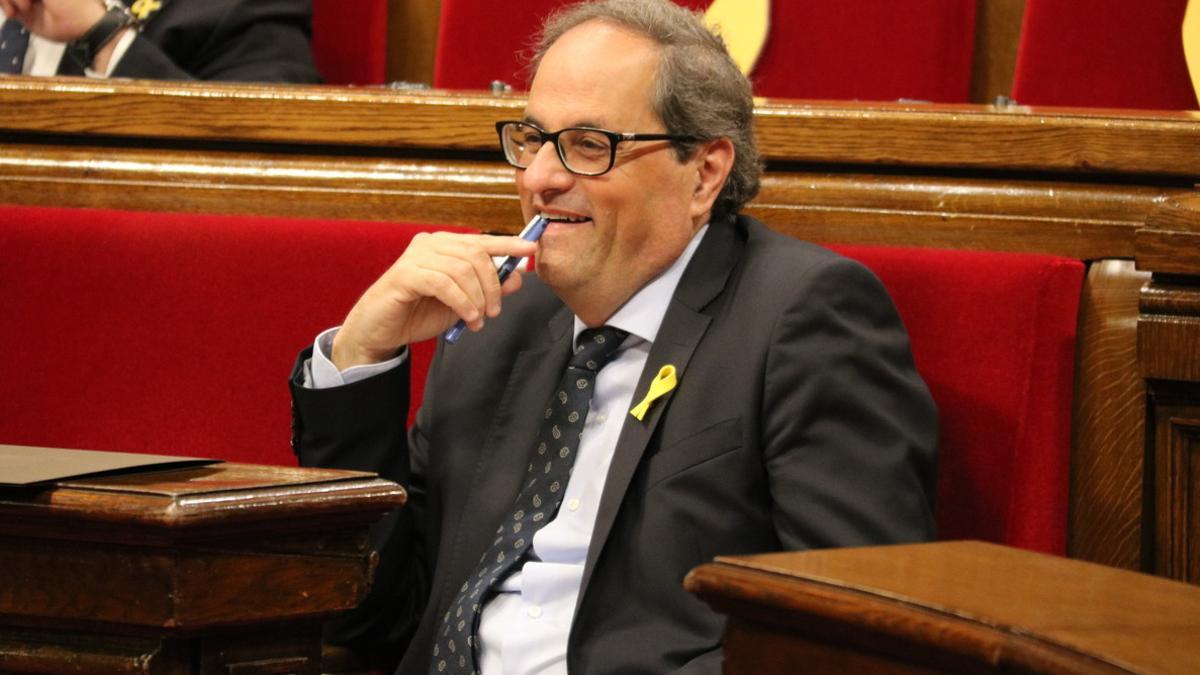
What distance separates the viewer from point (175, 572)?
2.16ft

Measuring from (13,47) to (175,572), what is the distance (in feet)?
3.45

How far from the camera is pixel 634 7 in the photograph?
3.36 feet

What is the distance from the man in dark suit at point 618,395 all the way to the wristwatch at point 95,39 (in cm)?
60

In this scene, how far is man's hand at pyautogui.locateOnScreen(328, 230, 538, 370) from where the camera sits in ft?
3.16

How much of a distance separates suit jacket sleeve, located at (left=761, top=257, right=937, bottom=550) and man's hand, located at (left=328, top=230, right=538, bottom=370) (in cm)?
18

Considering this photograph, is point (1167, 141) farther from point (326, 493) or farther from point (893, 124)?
point (326, 493)

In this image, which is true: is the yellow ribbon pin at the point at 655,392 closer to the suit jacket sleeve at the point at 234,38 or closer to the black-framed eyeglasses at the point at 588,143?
the black-framed eyeglasses at the point at 588,143

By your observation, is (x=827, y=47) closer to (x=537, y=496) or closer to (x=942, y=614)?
(x=537, y=496)

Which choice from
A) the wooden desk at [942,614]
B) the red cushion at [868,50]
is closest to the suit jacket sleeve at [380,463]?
the wooden desk at [942,614]

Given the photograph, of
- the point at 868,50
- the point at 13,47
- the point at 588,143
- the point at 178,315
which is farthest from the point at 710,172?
the point at 13,47

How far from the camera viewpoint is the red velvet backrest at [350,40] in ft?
5.52

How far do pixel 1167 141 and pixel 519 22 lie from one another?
29.2 inches

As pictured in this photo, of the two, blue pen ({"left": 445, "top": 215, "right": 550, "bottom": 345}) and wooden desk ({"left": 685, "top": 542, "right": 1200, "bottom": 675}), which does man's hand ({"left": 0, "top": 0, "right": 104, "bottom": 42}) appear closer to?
blue pen ({"left": 445, "top": 215, "right": 550, "bottom": 345})

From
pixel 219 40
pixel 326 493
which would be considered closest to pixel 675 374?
pixel 326 493
